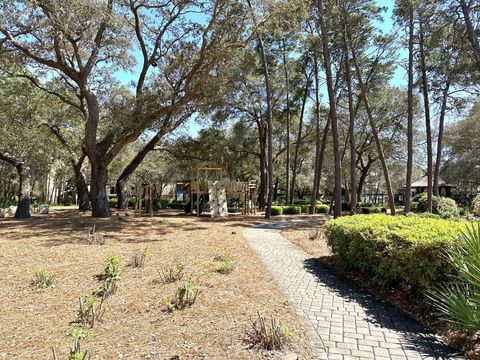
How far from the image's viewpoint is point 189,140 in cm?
1878

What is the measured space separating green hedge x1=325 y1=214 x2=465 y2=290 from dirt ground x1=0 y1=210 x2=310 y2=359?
→ 1.52m

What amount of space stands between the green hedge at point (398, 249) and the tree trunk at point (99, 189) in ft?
37.4

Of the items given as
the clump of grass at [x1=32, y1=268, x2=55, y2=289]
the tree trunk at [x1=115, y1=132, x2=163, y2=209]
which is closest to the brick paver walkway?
the clump of grass at [x1=32, y1=268, x2=55, y2=289]

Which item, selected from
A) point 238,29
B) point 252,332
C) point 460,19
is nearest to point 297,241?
point 252,332

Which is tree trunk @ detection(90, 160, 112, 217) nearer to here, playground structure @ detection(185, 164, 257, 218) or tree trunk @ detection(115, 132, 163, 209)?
tree trunk @ detection(115, 132, 163, 209)

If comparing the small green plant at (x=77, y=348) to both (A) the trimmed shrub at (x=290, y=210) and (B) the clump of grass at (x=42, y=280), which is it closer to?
(B) the clump of grass at (x=42, y=280)

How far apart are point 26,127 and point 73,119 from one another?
307 cm

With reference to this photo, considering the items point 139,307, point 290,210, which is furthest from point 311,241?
point 290,210

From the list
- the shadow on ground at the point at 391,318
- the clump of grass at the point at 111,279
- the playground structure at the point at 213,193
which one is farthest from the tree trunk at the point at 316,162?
the clump of grass at the point at 111,279

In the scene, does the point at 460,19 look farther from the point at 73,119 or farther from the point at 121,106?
the point at 73,119

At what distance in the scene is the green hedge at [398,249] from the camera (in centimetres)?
407

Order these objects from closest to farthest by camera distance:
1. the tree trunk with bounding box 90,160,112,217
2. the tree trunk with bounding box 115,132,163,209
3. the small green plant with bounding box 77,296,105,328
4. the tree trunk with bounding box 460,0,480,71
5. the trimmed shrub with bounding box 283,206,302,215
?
1. the small green plant with bounding box 77,296,105,328
2. the tree trunk with bounding box 460,0,480,71
3. the tree trunk with bounding box 90,160,112,217
4. the tree trunk with bounding box 115,132,163,209
5. the trimmed shrub with bounding box 283,206,302,215

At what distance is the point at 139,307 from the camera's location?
4250 mm

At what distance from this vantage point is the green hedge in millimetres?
4074
